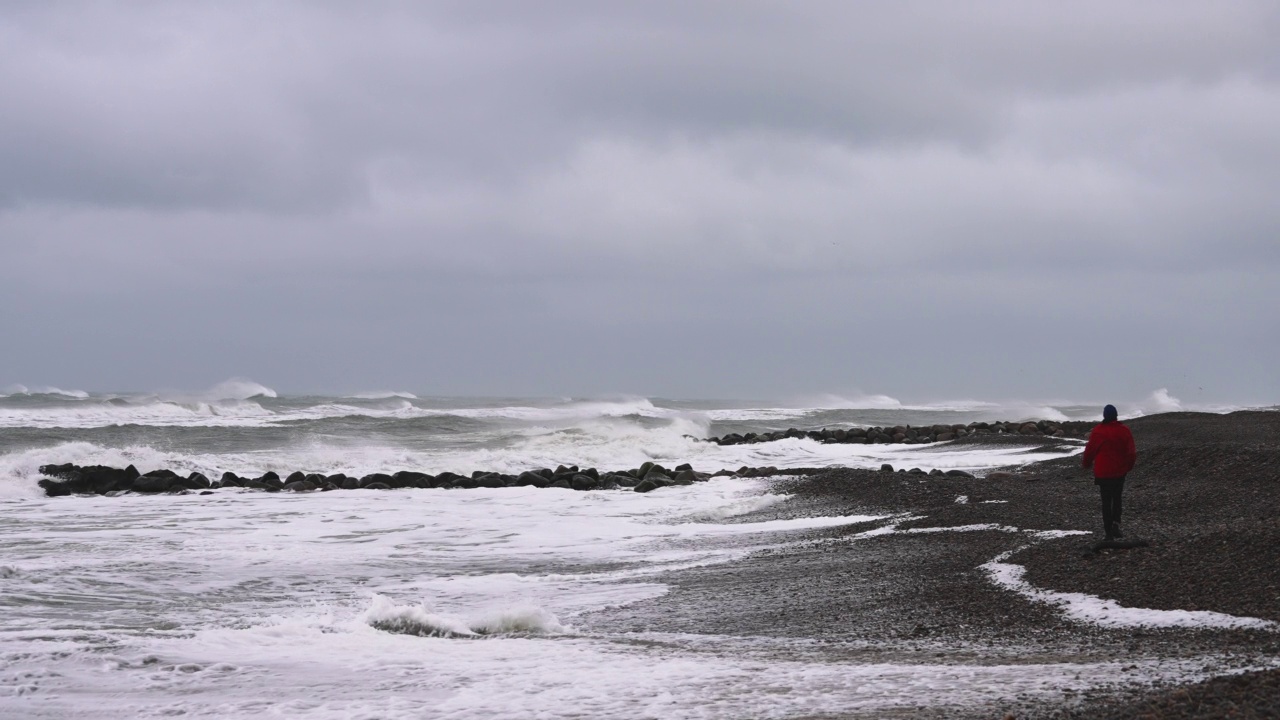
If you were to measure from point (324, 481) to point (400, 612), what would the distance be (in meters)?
15.8

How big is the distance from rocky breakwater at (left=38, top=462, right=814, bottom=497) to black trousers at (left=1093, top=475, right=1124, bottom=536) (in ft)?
40.2

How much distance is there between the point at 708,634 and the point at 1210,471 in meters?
12.2

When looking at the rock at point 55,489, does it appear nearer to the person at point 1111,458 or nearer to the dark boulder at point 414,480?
the dark boulder at point 414,480

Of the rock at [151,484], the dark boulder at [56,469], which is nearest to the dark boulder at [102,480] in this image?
the rock at [151,484]

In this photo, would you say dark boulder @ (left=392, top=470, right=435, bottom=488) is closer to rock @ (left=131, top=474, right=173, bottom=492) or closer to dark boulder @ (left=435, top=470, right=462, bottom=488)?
dark boulder @ (left=435, top=470, right=462, bottom=488)

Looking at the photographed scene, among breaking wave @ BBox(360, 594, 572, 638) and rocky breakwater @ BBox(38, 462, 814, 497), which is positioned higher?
rocky breakwater @ BBox(38, 462, 814, 497)

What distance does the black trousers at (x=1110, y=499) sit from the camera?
9.73 metres

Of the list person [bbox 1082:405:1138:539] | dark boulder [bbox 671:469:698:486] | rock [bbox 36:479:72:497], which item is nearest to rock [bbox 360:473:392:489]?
rock [bbox 36:479:72:497]

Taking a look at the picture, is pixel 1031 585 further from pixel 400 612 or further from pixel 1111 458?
pixel 400 612

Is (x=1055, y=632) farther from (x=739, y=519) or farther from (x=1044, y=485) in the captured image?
(x=1044, y=485)

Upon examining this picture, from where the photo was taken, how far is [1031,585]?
28.2 ft

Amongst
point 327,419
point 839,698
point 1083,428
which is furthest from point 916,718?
point 327,419

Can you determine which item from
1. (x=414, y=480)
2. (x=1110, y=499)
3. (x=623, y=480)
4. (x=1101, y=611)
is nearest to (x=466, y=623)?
(x=1101, y=611)

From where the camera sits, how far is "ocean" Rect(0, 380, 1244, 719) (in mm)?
5863
